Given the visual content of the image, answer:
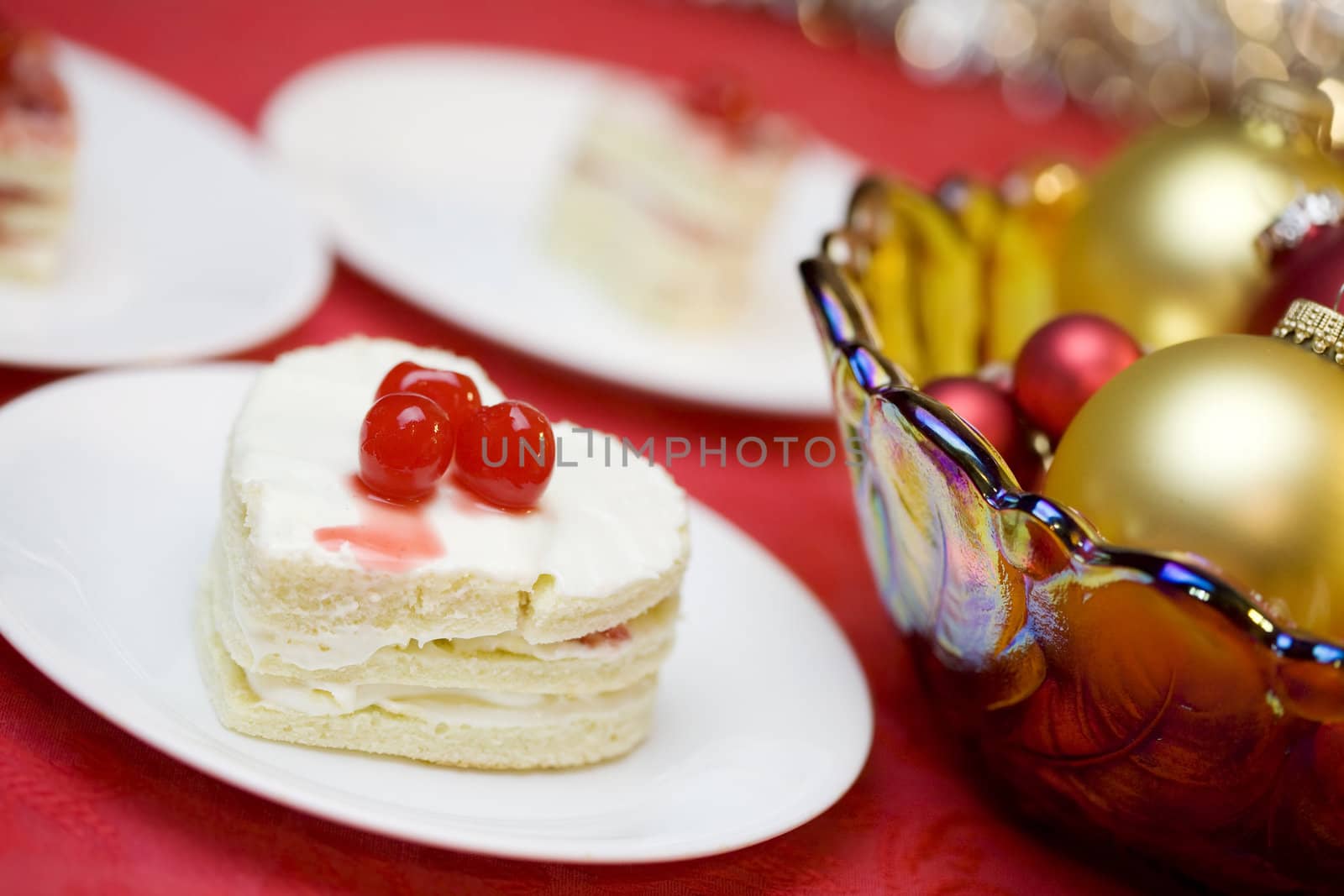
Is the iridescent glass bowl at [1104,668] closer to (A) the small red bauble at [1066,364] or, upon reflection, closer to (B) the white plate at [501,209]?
(A) the small red bauble at [1066,364]

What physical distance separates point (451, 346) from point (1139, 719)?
894 millimetres

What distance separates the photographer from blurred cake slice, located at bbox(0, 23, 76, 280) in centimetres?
135

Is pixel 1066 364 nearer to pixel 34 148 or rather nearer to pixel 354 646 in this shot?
pixel 354 646

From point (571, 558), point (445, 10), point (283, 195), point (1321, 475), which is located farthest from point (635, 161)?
point (1321, 475)

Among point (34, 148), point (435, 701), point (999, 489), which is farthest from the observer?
point (34, 148)

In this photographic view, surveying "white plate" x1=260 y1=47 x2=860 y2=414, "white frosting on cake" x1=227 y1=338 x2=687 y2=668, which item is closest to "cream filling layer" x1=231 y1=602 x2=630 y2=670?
"white frosting on cake" x1=227 y1=338 x2=687 y2=668

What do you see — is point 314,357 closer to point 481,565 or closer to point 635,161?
point 481,565

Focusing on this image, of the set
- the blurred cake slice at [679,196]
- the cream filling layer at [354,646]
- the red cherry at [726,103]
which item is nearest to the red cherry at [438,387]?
the cream filling layer at [354,646]

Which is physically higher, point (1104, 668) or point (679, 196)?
point (1104, 668)

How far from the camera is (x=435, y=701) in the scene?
0.90 m

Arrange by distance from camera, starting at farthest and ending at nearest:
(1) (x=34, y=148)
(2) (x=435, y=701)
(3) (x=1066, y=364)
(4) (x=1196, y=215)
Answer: (1) (x=34, y=148) < (4) (x=1196, y=215) < (3) (x=1066, y=364) < (2) (x=435, y=701)

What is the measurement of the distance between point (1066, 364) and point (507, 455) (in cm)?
44

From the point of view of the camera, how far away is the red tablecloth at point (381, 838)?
2.56ft

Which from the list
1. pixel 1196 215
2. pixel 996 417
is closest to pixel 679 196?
pixel 1196 215
